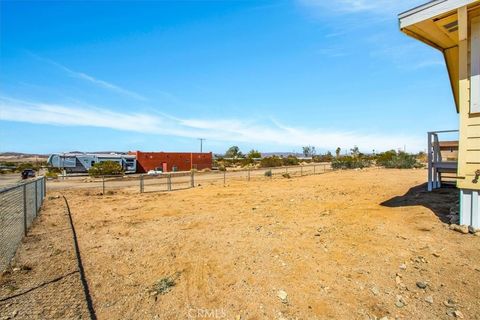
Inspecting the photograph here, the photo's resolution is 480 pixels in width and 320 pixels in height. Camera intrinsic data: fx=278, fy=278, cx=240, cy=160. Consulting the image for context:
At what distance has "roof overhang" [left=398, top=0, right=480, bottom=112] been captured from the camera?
5.37 metres

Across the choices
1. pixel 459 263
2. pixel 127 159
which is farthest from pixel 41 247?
pixel 127 159

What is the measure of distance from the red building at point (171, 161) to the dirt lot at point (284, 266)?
38.2 m

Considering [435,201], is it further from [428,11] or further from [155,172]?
[155,172]

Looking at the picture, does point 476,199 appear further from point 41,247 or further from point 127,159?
point 127,159

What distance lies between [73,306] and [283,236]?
4208 millimetres

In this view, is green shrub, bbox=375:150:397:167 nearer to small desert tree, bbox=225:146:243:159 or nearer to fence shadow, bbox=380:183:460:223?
fence shadow, bbox=380:183:460:223

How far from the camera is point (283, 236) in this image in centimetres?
644

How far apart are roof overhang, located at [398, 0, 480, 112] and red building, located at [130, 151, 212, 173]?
143 ft

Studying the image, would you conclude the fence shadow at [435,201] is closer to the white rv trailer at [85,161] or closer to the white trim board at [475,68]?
the white trim board at [475,68]

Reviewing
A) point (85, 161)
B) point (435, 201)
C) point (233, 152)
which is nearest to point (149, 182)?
point (85, 161)

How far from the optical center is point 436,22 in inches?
232

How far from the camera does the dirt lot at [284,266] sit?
3.62 metres

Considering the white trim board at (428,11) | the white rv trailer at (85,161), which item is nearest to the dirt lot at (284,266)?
the white trim board at (428,11)

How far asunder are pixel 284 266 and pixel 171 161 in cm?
4522
